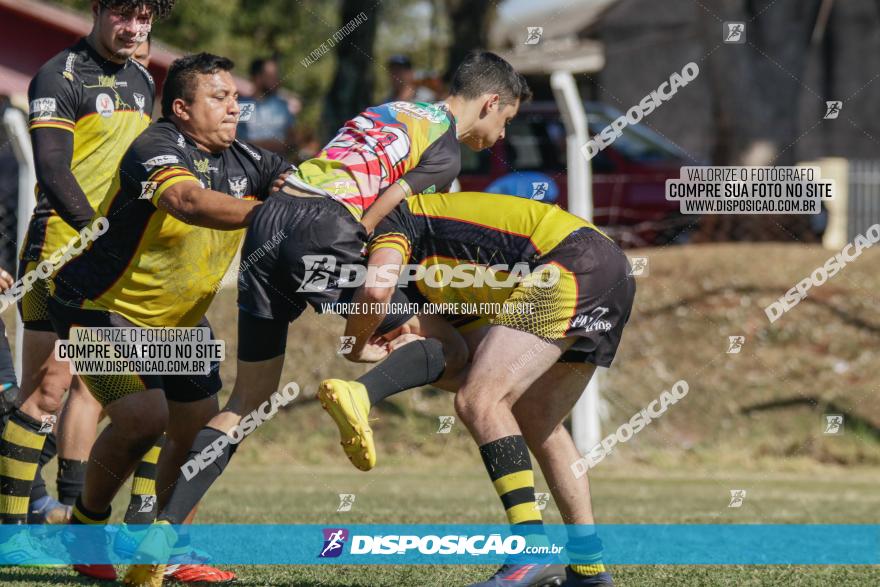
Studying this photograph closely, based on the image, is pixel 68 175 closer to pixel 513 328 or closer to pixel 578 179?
pixel 513 328

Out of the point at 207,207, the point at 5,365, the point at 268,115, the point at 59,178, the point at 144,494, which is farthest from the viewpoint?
the point at 268,115

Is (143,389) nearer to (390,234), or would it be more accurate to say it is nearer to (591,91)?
(390,234)

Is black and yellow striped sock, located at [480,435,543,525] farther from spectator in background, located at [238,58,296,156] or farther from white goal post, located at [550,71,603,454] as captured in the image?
spectator in background, located at [238,58,296,156]

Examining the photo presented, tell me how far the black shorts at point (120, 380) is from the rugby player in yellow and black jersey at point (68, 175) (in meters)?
0.41

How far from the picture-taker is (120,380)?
5.30m

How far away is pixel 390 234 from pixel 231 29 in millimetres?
33248

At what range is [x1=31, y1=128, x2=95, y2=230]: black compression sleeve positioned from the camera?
5.68 m

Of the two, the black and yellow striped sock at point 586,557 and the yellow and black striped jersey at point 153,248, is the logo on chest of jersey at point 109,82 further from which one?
the black and yellow striped sock at point 586,557

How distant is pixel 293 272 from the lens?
4855mm

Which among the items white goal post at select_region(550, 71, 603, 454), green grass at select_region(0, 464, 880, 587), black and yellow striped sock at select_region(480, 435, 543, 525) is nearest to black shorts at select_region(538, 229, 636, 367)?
black and yellow striped sock at select_region(480, 435, 543, 525)

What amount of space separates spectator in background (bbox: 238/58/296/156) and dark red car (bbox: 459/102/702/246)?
82.2 inches

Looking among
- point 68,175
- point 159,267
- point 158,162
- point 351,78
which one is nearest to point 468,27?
point 351,78

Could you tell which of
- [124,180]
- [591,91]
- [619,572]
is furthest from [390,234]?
[591,91]

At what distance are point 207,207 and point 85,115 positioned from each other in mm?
1395
